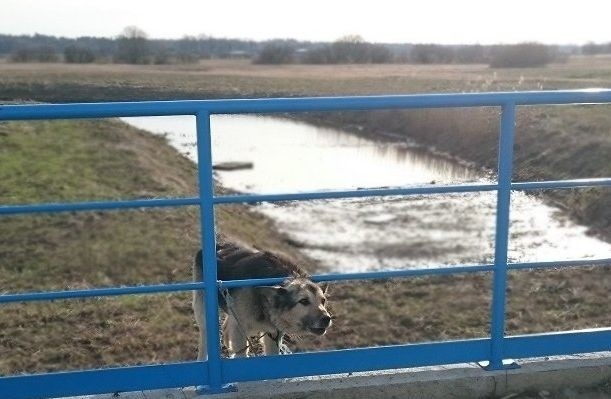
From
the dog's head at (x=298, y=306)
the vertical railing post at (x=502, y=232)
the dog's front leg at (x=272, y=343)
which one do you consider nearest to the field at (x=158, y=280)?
the dog's front leg at (x=272, y=343)

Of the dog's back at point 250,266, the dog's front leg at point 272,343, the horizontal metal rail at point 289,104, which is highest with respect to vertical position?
the horizontal metal rail at point 289,104

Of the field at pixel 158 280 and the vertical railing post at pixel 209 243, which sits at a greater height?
the vertical railing post at pixel 209 243

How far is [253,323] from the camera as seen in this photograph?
500cm

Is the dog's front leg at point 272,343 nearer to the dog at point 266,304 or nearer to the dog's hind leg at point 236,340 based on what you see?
the dog at point 266,304

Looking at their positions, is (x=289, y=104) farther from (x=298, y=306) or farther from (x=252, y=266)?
(x=252, y=266)

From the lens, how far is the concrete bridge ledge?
3727 mm

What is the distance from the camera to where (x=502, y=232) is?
12.5ft

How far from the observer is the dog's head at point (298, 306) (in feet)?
15.3

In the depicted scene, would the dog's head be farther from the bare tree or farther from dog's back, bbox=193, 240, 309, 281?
the bare tree

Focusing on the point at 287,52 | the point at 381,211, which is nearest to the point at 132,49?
the point at 287,52

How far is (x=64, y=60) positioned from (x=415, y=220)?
40339 mm

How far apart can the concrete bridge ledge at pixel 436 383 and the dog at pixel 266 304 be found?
0.89 m

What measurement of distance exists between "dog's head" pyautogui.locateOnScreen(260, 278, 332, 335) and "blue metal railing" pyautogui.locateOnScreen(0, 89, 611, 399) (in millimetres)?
893

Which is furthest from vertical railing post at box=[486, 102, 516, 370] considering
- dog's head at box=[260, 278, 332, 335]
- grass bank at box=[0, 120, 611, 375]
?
grass bank at box=[0, 120, 611, 375]
